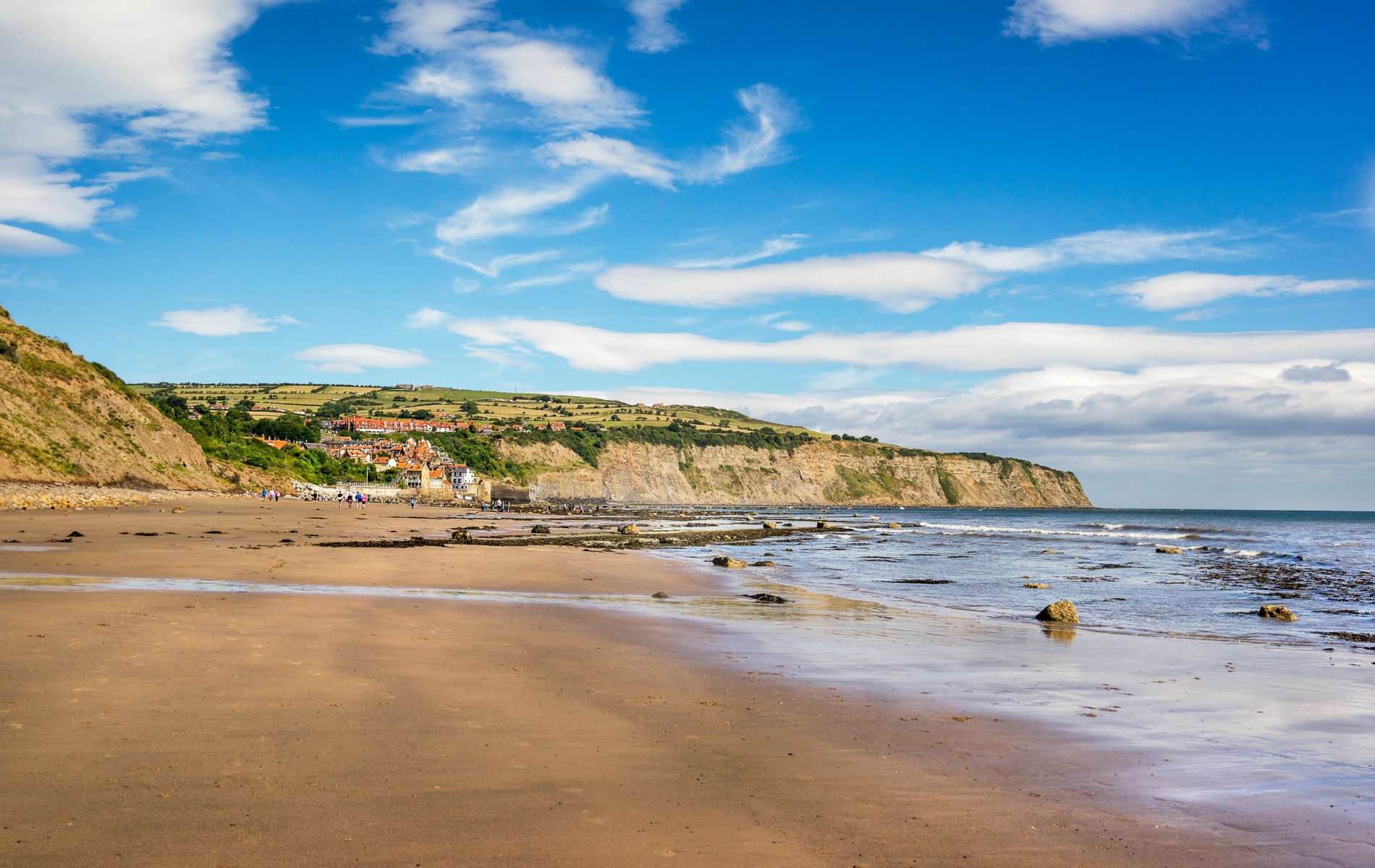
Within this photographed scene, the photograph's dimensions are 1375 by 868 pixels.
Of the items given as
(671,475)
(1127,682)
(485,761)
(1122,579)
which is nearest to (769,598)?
(1127,682)

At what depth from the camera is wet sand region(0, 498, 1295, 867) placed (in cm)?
526

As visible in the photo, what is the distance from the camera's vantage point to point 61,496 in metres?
43.7

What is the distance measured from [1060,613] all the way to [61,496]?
4925 cm

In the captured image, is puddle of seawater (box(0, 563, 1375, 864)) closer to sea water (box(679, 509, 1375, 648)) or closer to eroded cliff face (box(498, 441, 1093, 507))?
sea water (box(679, 509, 1375, 648))

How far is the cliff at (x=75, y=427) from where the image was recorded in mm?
48625

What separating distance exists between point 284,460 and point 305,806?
10670cm

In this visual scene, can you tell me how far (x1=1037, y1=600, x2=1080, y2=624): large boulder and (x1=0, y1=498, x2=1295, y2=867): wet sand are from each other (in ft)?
35.3

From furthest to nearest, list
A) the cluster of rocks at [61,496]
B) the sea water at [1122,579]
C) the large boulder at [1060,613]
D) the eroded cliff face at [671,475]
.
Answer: the eroded cliff face at [671,475], the cluster of rocks at [61,496], the sea water at [1122,579], the large boulder at [1060,613]

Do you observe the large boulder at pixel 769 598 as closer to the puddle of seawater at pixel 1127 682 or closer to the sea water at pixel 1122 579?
the puddle of seawater at pixel 1127 682

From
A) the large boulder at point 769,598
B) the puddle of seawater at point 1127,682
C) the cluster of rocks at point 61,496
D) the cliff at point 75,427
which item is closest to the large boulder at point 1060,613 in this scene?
the puddle of seawater at point 1127,682

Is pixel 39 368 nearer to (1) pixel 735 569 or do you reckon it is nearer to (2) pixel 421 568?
(2) pixel 421 568

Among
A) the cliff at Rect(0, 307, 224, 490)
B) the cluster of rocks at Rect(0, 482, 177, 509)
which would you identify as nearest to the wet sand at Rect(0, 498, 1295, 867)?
the cluster of rocks at Rect(0, 482, 177, 509)

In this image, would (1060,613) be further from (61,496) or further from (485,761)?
(61,496)

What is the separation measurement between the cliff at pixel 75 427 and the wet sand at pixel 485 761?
4540 cm
